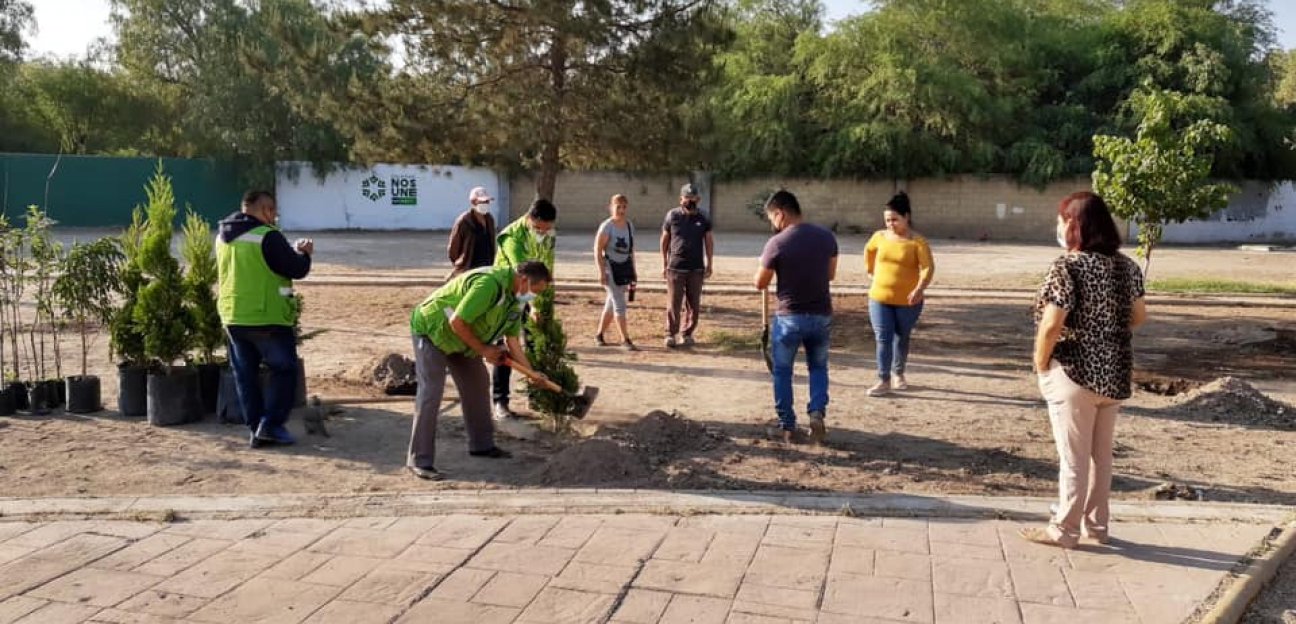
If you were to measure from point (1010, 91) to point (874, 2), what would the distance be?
549 centimetres

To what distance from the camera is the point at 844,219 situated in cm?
3384

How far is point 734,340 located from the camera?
10.8m

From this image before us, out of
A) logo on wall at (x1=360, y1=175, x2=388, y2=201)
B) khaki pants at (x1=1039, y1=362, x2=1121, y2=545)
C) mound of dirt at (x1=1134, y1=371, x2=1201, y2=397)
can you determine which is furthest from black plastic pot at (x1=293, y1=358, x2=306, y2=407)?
logo on wall at (x1=360, y1=175, x2=388, y2=201)

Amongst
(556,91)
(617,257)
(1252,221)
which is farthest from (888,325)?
(1252,221)

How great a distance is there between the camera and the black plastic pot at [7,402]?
23.1 feet

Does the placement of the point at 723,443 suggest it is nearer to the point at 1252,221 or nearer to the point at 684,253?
the point at 684,253

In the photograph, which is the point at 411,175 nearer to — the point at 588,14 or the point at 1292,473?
the point at 588,14

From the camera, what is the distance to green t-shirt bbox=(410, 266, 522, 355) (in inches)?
205

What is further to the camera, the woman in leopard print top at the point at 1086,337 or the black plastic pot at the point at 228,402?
the black plastic pot at the point at 228,402

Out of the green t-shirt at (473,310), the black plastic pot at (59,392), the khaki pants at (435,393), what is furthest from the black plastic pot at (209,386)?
the green t-shirt at (473,310)

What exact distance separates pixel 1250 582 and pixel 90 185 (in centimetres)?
3290

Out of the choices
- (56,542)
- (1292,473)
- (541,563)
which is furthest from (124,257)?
(1292,473)

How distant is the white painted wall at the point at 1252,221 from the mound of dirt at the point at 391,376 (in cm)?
3008

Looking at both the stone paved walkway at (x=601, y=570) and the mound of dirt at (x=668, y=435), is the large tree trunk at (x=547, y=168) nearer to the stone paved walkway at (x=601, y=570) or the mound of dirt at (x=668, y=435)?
the mound of dirt at (x=668, y=435)
